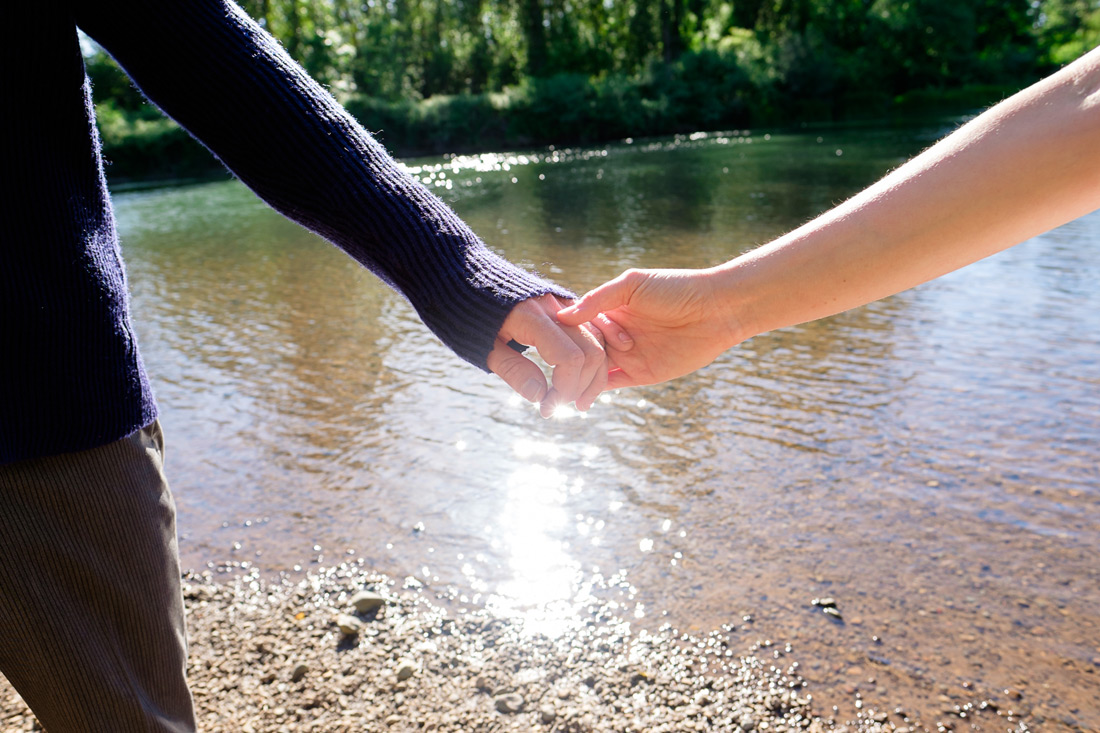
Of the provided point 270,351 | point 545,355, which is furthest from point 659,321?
point 270,351

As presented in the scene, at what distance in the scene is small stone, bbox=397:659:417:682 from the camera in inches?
119

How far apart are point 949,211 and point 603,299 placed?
37.2 inches

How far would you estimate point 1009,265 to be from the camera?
31.5ft

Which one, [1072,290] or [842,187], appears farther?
[842,187]

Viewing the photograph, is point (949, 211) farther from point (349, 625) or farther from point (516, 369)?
point (349, 625)

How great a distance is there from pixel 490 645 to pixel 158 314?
344 inches

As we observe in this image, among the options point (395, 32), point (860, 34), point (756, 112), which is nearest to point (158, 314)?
point (756, 112)

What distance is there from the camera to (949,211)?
1761 millimetres

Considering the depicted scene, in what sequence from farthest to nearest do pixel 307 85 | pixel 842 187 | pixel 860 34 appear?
pixel 860 34 < pixel 842 187 < pixel 307 85

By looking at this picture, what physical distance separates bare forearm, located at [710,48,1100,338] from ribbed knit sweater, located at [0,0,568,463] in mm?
714

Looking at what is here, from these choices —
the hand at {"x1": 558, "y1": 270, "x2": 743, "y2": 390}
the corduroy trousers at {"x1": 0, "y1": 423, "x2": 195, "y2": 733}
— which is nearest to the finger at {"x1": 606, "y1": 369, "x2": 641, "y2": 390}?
the hand at {"x1": 558, "y1": 270, "x2": 743, "y2": 390}

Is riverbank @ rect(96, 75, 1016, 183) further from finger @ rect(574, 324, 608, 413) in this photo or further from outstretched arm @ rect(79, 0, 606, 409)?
outstretched arm @ rect(79, 0, 606, 409)

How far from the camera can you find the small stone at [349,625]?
129 inches

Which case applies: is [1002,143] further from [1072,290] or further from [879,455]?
[1072,290]
